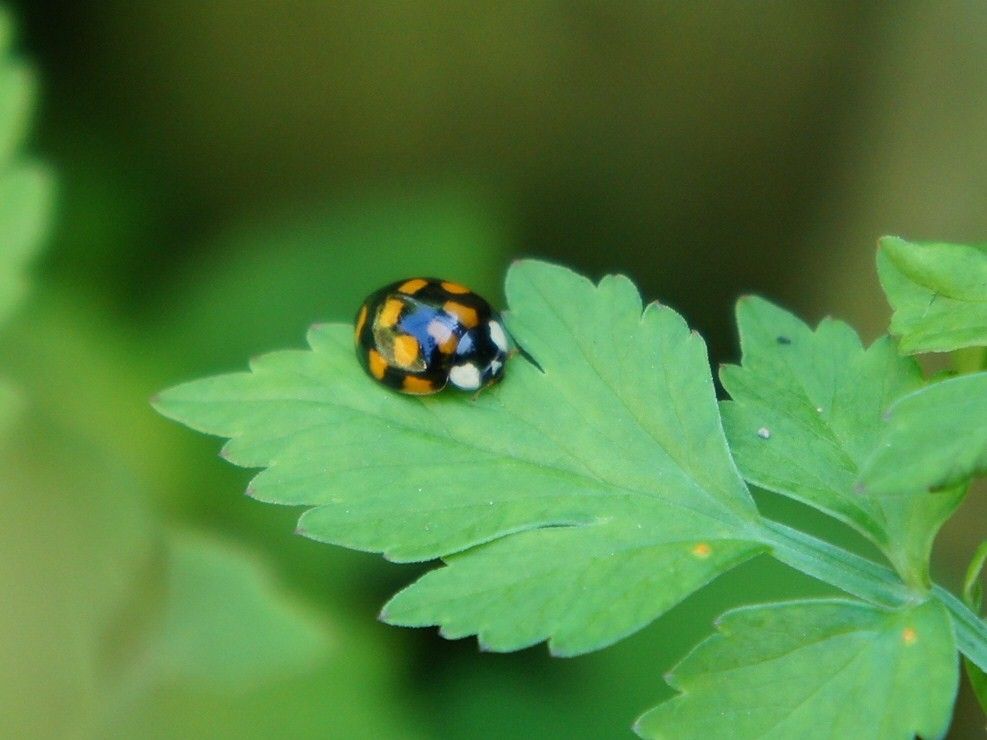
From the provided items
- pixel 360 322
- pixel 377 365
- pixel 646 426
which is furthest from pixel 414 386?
pixel 646 426

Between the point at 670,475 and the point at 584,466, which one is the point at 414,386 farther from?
the point at 670,475

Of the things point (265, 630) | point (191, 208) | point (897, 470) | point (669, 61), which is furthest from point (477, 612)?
point (669, 61)

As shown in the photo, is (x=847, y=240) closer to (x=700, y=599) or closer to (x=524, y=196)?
(x=524, y=196)

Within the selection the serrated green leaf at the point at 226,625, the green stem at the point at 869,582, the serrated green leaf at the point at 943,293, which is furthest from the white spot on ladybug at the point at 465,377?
the serrated green leaf at the point at 226,625

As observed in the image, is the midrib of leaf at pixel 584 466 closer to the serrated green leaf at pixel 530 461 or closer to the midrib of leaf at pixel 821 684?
the serrated green leaf at pixel 530 461

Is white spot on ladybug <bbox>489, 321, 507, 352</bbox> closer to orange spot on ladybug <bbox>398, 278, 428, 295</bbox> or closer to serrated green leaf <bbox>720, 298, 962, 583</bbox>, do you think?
orange spot on ladybug <bbox>398, 278, 428, 295</bbox>

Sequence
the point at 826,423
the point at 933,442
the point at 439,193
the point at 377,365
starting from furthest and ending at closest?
the point at 439,193
the point at 377,365
the point at 826,423
the point at 933,442
